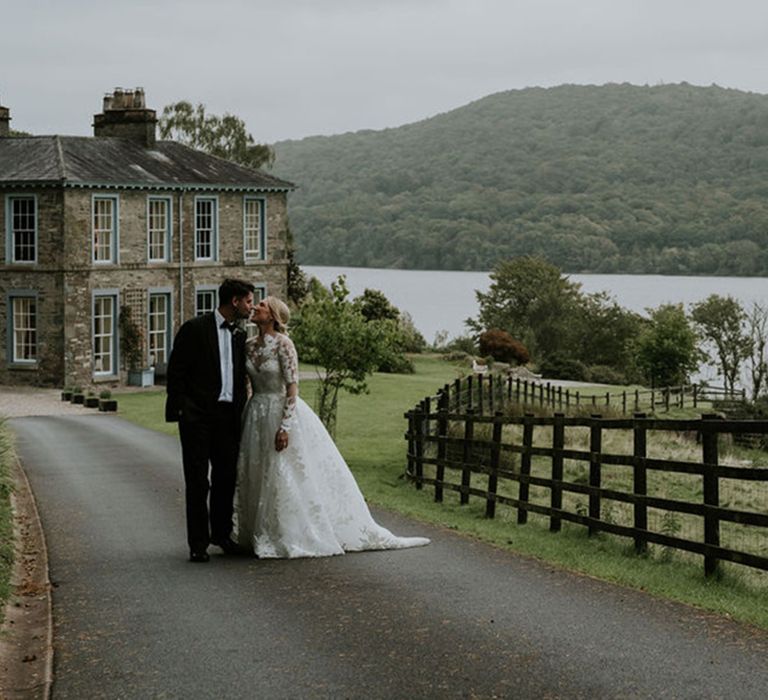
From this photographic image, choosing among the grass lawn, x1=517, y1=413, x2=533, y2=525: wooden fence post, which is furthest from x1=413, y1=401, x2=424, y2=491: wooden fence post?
x1=517, y1=413, x2=533, y2=525: wooden fence post

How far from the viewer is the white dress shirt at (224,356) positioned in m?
10.9

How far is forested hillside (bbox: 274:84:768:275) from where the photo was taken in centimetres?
15538

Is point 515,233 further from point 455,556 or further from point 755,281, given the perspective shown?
point 455,556

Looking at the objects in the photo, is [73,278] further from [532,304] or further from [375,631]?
[532,304]

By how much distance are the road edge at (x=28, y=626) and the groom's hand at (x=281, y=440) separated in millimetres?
2148

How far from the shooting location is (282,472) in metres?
11.1

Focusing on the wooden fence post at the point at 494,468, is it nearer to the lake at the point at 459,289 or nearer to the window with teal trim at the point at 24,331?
the window with teal trim at the point at 24,331

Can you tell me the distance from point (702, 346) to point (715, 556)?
8629 centimetres

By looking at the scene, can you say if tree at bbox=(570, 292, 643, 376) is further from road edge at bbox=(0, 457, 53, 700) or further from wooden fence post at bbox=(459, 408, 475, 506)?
road edge at bbox=(0, 457, 53, 700)

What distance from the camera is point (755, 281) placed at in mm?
141750

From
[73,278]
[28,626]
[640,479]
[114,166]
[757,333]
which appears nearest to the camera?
[28,626]

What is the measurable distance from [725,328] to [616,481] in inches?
2714

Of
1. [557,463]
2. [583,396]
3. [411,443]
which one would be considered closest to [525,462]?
[557,463]

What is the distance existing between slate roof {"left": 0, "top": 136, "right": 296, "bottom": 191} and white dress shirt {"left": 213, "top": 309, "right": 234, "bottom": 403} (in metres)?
34.3
